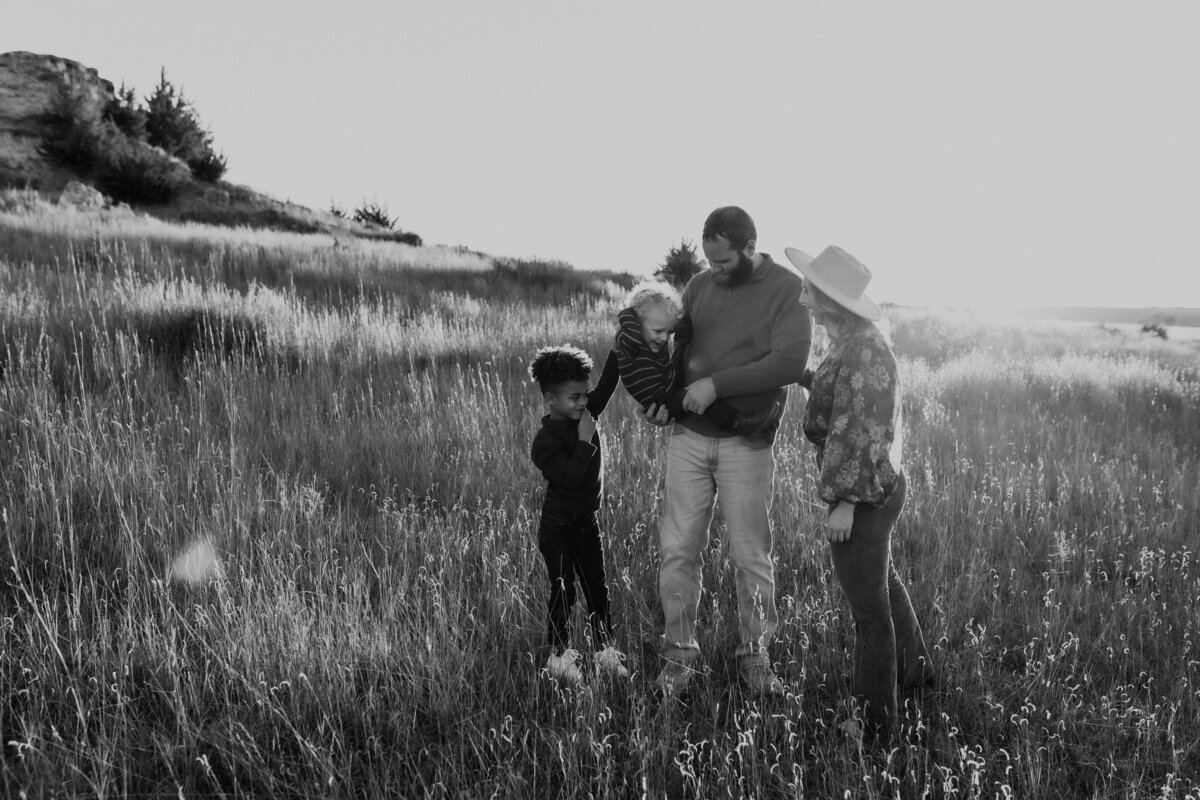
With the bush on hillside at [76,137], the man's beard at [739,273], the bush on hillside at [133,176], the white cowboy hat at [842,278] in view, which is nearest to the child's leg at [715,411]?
the man's beard at [739,273]

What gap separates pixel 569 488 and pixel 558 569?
15.3 inches

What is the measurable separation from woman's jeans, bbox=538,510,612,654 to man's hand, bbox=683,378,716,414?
0.69 metres

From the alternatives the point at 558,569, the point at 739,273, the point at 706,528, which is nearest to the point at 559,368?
the point at 558,569

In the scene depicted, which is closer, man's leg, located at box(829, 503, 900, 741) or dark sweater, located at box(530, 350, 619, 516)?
man's leg, located at box(829, 503, 900, 741)

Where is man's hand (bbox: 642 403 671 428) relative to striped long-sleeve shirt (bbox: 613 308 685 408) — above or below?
below

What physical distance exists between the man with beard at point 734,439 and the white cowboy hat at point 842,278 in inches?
12.7

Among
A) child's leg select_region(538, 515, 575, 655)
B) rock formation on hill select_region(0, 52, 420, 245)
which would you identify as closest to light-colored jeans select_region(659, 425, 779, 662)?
child's leg select_region(538, 515, 575, 655)

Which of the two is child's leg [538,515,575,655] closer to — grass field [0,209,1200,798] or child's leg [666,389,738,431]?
grass field [0,209,1200,798]

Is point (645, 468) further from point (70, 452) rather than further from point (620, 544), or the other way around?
point (70, 452)

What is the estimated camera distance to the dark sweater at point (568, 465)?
2869 mm

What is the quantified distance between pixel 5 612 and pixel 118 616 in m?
0.53

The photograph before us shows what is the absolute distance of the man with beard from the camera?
10.1ft

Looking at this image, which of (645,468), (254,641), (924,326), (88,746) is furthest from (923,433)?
(924,326)

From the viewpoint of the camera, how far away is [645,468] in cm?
584
